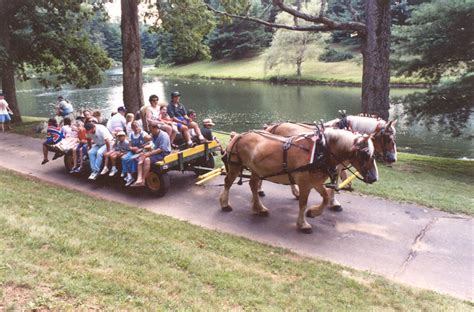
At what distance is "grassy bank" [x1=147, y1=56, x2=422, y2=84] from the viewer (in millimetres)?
54625

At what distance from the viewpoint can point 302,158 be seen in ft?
25.9

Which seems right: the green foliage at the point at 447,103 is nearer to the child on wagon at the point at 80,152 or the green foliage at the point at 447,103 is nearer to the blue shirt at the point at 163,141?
the blue shirt at the point at 163,141

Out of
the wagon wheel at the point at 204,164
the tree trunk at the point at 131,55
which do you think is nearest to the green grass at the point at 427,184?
the wagon wheel at the point at 204,164

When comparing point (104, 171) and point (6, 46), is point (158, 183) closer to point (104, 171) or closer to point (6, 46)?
point (104, 171)

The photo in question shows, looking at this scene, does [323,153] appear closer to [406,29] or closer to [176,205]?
[176,205]

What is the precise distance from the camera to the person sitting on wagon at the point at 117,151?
34.3ft

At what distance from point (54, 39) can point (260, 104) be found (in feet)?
75.5

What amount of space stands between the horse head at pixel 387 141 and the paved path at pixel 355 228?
1319 mm

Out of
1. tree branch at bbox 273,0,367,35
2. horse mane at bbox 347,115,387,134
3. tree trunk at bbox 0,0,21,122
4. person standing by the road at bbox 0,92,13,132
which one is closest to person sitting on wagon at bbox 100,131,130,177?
horse mane at bbox 347,115,387,134

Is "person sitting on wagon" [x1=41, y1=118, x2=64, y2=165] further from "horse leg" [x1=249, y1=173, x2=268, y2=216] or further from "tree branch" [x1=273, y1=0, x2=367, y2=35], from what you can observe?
"tree branch" [x1=273, y1=0, x2=367, y2=35]

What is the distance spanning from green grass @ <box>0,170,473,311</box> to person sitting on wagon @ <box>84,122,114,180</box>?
3050mm

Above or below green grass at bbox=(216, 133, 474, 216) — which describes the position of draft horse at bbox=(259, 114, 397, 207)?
above

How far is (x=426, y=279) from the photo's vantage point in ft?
21.0

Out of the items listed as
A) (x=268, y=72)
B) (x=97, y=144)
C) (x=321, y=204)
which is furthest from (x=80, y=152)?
(x=268, y=72)
